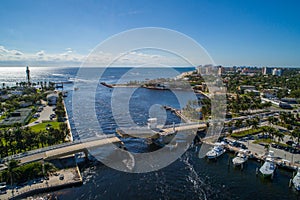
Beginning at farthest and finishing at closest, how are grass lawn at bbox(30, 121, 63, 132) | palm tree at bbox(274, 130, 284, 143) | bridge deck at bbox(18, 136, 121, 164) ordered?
grass lawn at bbox(30, 121, 63, 132)
palm tree at bbox(274, 130, 284, 143)
bridge deck at bbox(18, 136, 121, 164)

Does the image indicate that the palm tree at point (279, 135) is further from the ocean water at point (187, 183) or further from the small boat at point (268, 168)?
the ocean water at point (187, 183)

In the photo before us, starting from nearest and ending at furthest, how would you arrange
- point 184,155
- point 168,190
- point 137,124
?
1. point 168,190
2. point 184,155
3. point 137,124

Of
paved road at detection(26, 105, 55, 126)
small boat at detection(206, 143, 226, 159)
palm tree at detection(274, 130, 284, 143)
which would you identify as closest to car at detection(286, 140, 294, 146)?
palm tree at detection(274, 130, 284, 143)

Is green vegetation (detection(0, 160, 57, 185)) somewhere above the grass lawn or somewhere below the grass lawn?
below

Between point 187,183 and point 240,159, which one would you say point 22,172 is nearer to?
point 187,183

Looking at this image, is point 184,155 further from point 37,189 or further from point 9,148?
point 9,148

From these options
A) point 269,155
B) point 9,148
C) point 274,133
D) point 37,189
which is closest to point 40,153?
point 9,148

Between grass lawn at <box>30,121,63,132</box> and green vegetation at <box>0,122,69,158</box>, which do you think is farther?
grass lawn at <box>30,121,63,132</box>

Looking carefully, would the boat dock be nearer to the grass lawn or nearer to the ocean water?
the ocean water
